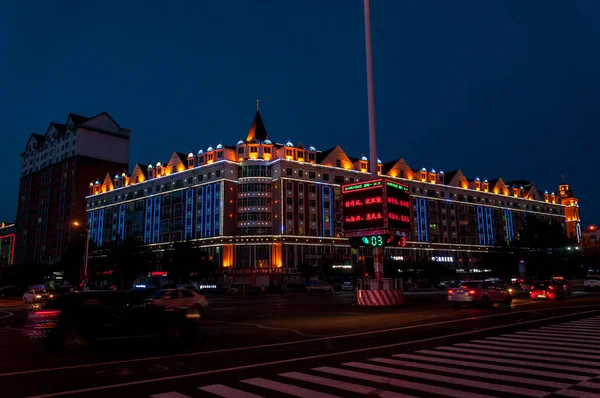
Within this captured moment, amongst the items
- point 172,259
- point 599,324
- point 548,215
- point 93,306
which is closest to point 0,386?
point 93,306

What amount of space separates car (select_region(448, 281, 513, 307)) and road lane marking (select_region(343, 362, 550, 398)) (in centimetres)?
1976

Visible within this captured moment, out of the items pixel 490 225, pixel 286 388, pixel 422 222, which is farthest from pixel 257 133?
pixel 286 388

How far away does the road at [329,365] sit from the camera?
824 cm

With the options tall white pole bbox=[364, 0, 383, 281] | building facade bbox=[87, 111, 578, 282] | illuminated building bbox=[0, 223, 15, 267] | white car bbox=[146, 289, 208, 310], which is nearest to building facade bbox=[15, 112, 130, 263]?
building facade bbox=[87, 111, 578, 282]

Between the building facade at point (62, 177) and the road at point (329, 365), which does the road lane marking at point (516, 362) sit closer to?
the road at point (329, 365)

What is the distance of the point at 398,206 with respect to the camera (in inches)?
1307

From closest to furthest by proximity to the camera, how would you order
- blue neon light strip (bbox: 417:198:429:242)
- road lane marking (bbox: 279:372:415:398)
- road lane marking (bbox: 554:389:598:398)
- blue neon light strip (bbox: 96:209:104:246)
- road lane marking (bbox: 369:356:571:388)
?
1. road lane marking (bbox: 554:389:598:398)
2. road lane marking (bbox: 279:372:415:398)
3. road lane marking (bbox: 369:356:571:388)
4. blue neon light strip (bbox: 417:198:429:242)
5. blue neon light strip (bbox: 96:209:104:246)

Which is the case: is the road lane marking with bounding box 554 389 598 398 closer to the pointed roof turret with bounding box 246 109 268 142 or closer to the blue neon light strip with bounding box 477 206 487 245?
the pointed roof turret with bounding box 246 109 268 142

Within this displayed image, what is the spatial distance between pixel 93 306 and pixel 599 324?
1817cm

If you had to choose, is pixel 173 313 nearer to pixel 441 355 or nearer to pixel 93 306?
pixel 93 306

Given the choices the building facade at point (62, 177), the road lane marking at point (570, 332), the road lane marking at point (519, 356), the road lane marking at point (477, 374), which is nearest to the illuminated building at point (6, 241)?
the building facade at point (62, 177)

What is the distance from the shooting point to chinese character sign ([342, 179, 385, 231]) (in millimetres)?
32281

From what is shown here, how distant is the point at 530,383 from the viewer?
8.58 meters

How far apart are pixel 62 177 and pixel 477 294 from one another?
121 metres
